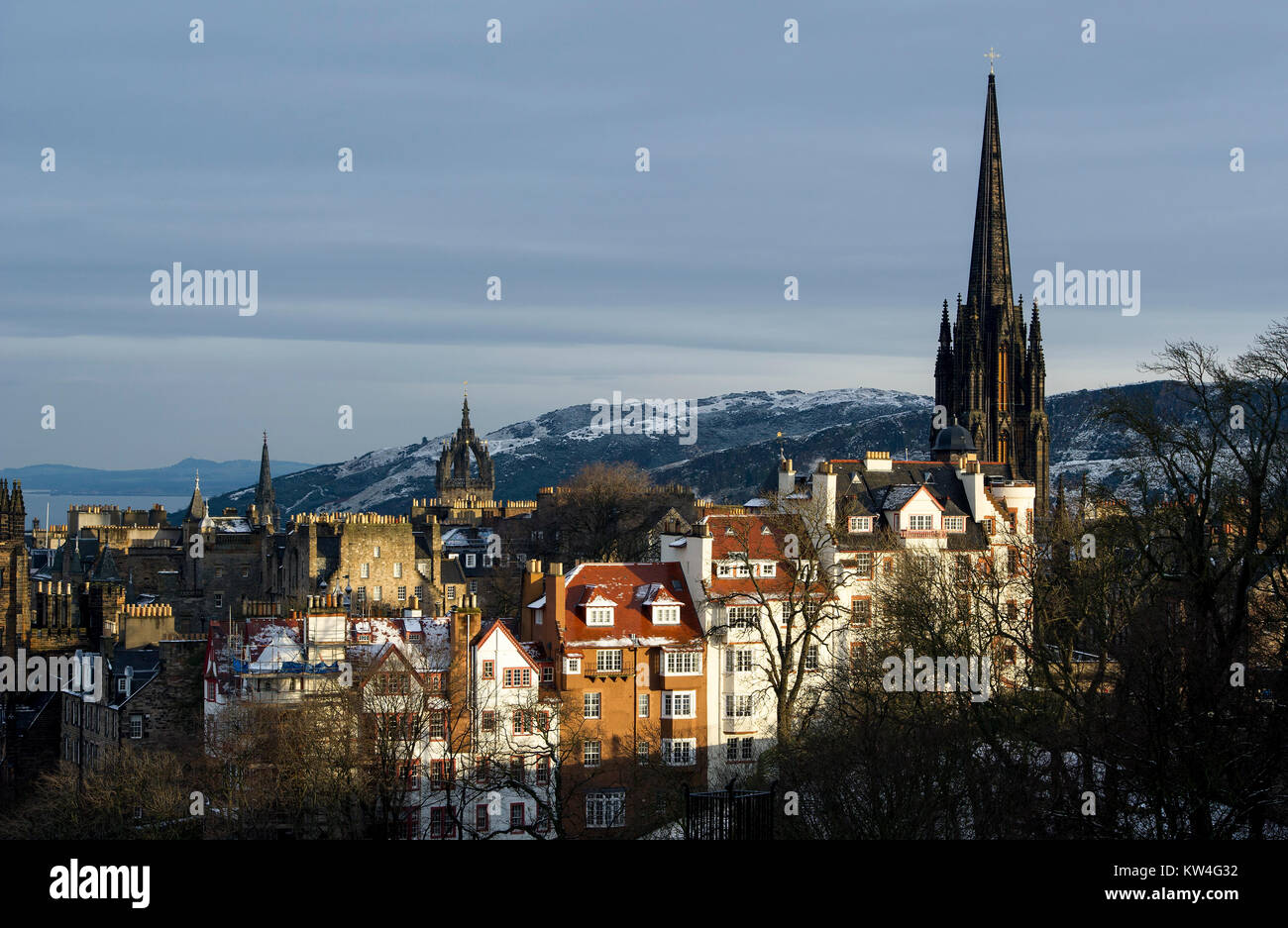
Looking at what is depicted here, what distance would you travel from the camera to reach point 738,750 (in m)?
61.8

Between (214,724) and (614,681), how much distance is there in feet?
49.1

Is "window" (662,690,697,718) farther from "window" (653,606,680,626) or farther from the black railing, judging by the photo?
the black railing

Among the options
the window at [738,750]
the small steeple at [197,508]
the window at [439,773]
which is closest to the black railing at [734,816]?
the window at [439,773]

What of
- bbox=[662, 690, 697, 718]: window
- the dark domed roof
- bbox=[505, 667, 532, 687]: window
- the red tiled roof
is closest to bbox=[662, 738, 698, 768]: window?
bbox=[662, 690, 697, 718]: window

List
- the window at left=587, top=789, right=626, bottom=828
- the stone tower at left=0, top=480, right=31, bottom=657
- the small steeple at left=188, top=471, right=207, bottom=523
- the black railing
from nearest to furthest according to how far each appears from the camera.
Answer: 1. the black railing
2. the window at left=587, top=789, right=626, bottom=828
3. the stone tower at left=0, top=480, right=31, bottom=657
4. the small steeple at left=188, top=471, right=207, bottom=523

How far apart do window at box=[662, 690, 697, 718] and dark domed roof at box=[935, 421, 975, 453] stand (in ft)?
148

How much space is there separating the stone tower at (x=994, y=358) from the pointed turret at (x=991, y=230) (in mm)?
93

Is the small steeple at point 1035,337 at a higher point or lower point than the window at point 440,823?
higher

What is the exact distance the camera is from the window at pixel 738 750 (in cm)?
6159

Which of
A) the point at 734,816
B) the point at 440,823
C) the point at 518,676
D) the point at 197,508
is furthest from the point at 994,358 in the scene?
the point at 734,816

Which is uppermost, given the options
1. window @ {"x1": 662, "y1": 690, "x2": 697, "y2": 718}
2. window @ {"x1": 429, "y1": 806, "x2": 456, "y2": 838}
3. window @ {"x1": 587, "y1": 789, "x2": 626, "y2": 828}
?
window @ {"x1": 662, "y1": 690, "x2": 697, "y2": 718}

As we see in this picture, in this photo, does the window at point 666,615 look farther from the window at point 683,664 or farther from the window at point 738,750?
the window at point 738,750

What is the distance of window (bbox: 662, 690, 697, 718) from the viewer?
201 ft
